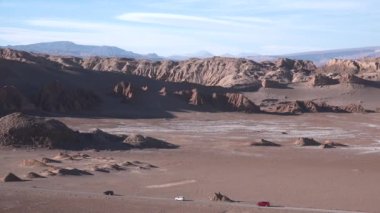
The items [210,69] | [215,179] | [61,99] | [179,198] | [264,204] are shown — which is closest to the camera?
[264,204]

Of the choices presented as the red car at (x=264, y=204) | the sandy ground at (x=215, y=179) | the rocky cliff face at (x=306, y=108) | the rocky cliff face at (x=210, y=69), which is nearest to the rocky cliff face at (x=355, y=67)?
the rocky cliff face at (x=210, y=69)

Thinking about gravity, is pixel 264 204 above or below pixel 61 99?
above

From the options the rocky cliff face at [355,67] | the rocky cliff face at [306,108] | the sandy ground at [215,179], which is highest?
the rocky cliff face at [355,67]

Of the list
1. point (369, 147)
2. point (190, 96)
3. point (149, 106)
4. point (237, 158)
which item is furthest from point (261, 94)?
point (237, 158)

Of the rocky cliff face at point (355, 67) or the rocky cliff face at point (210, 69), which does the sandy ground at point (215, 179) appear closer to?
the rocky cliff face at point (210, 69)

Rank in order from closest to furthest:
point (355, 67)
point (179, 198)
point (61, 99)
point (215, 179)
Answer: point (179, 198) < point (215, 179) < point (61, 99) < point (355, 67)

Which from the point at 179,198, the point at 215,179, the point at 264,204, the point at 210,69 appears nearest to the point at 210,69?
the point at 210,69

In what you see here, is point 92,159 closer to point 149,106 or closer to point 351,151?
point 351,151

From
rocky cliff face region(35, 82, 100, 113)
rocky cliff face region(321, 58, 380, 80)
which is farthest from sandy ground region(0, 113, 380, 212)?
rocky cliff face region(321, 58, 380, 80)

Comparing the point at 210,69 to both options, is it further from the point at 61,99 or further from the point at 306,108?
the point at 61,99
